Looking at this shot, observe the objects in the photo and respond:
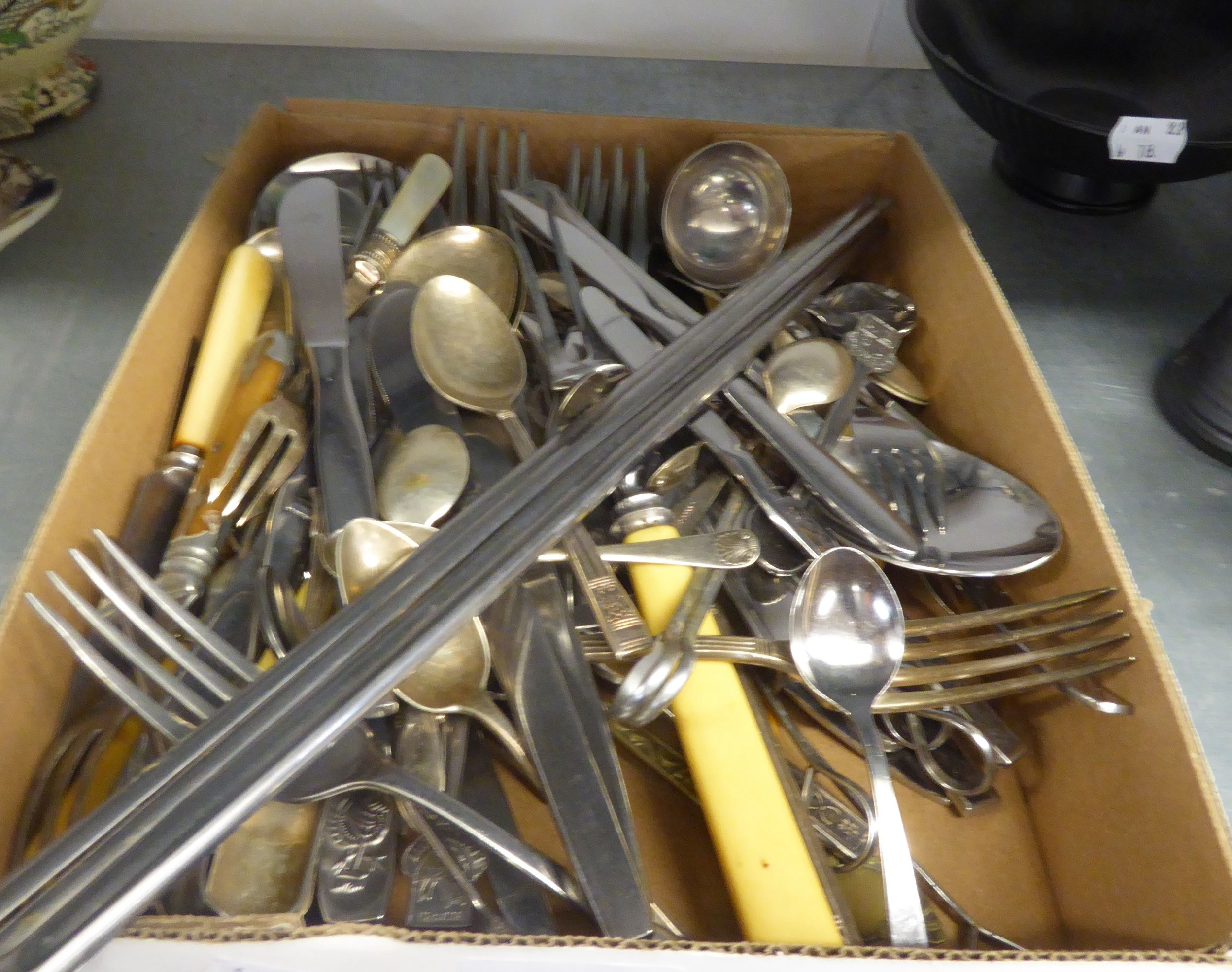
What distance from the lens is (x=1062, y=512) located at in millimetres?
485

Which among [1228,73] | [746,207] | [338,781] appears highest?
[1228,73]

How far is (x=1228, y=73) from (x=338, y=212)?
2.57 ft

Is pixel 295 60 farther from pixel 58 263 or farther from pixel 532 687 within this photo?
pixel 532 687

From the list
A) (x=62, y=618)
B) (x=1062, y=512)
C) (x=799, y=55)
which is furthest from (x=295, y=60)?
(x=1062, y=512)

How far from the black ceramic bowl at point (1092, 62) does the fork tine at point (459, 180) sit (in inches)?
15.4

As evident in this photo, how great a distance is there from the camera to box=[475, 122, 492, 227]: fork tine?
70 cm

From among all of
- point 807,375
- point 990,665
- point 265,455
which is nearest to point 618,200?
point 807,375

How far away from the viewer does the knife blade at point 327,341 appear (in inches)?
19.3

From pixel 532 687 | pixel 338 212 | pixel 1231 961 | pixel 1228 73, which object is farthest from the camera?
pixel 1228 73

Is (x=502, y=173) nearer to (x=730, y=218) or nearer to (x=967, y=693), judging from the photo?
(x=730, y=218)

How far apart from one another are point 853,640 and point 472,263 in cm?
40

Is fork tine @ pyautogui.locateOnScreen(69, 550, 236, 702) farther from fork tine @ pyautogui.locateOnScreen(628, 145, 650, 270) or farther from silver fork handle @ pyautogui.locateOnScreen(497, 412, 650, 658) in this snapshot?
fork tine @ pyautogui.locateOnScreen(628, 145, 650, 270)

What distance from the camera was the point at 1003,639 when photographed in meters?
0.46

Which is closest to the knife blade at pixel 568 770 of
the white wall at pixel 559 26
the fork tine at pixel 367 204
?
the fork tine at pixel 367 204
